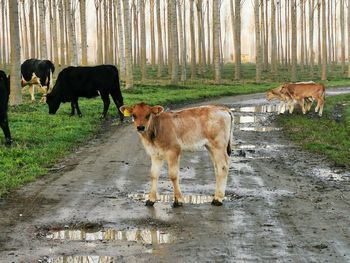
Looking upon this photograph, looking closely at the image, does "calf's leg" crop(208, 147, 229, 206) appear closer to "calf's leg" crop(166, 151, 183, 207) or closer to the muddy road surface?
the muddy road surface

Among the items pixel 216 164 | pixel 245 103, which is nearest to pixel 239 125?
pixel 245 103

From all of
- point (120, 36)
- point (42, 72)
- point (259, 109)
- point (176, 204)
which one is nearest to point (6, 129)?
point (176, 204)

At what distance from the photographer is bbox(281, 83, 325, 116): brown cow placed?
71.3 ft

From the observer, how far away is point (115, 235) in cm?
666

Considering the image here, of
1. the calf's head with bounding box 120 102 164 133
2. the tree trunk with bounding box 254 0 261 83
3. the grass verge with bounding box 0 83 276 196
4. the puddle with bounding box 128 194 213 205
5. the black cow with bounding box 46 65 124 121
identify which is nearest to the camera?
the calf's head with bounding box 120 102 164 133

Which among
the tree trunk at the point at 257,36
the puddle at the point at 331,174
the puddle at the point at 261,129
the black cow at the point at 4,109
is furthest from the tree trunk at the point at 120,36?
the puddle at the point at 331,174

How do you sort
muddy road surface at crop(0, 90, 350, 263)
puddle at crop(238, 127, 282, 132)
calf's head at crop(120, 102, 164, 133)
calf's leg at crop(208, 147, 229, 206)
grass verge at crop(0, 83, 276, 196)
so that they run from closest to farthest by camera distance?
muddy road surface at crop(0, 90, 350, 263) → calf's head at crop(120, 102, 164, 133) → calf's leg at crop(208, 147, 229, 206) → grass verge at crop(0, 83, 276, 196) → puddle at crop(238, 127, 282, 132)

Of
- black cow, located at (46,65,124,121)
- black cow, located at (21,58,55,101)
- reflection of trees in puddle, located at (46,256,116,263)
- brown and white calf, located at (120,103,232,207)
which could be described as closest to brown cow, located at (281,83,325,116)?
black cow, located at (46,65,124,121)

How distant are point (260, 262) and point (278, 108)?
745 inches

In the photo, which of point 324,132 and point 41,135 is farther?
point 324,132

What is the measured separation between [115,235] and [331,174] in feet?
17.4

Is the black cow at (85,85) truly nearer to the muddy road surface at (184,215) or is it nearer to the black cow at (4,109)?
the black cow at (4,109)

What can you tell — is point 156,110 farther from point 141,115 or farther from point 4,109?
point 4,109

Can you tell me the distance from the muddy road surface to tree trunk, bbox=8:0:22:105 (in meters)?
9.03
